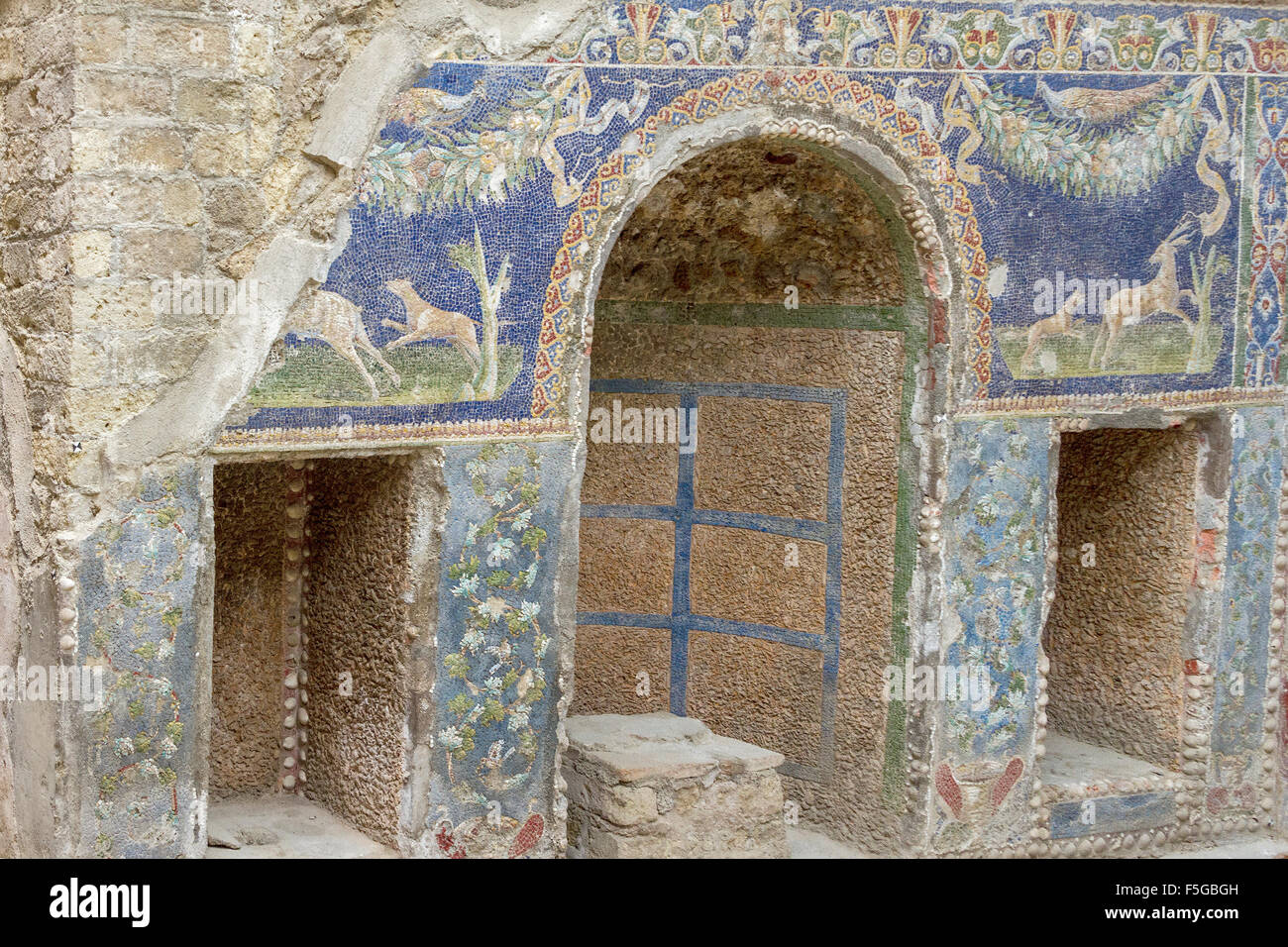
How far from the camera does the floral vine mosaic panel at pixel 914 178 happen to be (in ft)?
18.3

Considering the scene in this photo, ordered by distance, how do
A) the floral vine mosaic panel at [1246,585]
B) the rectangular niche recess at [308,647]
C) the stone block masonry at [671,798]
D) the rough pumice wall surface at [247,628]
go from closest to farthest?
the rectangular niche recess at [308,647], the rough pumice wall surface at [247,628], the stone block masonry at [671,798], the floral vine mosaic panel at [1246,585]

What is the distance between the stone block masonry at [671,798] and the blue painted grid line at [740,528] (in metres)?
0.58

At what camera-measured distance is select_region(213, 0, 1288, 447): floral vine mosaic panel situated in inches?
219

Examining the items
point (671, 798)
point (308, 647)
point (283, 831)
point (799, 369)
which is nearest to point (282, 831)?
point (283, 831)

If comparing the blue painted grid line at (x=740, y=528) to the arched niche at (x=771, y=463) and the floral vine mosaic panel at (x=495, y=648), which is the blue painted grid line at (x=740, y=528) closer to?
the arched niche at (x=771, y=463)

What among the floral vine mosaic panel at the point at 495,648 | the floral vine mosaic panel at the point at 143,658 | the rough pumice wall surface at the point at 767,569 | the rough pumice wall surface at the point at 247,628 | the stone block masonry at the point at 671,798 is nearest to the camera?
the floral vine mosaic panel at the point at 143,658

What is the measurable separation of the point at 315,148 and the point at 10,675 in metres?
1.92

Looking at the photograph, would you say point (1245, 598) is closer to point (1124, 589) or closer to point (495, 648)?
point (1124, 589)

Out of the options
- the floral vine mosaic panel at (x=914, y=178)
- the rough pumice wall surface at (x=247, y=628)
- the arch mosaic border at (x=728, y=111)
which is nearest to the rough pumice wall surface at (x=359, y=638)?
the rough pumice wall surface at (x=247, y=628)

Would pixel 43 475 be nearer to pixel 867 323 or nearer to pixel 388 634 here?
pixel 388 634

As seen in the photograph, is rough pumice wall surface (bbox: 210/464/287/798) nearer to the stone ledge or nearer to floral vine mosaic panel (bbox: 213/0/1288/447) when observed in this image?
floral vine mosaic panel (bbox: 213/0/1288/447)

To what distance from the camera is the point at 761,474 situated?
7.40 metres

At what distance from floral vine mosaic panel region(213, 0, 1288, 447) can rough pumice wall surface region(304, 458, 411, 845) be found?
457mm

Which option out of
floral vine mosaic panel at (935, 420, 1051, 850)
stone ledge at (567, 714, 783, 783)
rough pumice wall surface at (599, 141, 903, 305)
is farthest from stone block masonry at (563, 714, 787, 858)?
rough pumice wall surface at (599, 141, 903, 305)
